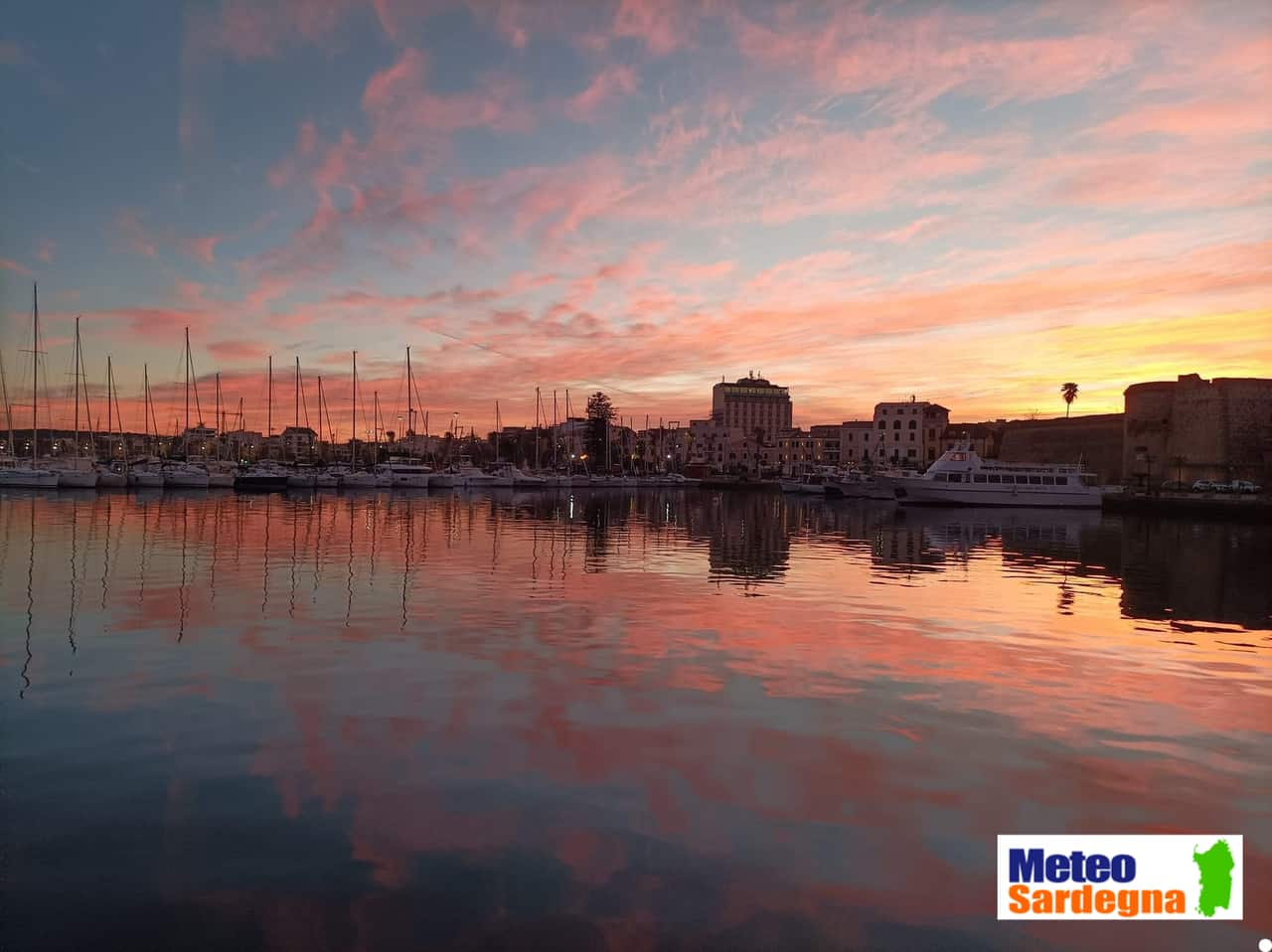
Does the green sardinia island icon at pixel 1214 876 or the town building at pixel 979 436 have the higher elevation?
the town building at pixel 979 436

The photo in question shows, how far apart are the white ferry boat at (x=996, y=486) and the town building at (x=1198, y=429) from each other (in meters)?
Result: 10.6

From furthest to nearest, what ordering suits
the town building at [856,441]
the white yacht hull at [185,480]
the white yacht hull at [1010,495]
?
the town building at [856,441] → the white yacht hull at [185,480] → the white yacht hull at [1010,495]

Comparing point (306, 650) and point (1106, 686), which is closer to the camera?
point (1106, 686)

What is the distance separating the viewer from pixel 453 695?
34.9 ft

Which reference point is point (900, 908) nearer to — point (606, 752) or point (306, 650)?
point (606, 752)

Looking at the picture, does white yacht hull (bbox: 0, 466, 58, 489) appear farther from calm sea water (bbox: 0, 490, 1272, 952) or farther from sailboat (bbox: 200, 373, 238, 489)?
calm sea water (bbox: 0, 490, 1272, 952)

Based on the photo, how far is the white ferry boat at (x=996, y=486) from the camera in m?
79.6

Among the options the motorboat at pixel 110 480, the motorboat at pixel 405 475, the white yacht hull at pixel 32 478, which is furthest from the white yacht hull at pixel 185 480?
the motorboat at pixel 405 475

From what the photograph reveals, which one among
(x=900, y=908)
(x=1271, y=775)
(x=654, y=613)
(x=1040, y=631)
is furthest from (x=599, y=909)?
(x=1040, y=631)

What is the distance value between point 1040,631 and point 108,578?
22.0 meters

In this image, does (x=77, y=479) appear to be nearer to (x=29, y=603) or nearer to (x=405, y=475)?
(x=405, y=475)

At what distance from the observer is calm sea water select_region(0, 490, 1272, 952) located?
5559 mm

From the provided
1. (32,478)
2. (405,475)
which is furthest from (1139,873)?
(405,475)

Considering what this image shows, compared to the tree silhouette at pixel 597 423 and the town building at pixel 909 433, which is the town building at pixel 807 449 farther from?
the tree silhouette at pixel 597 423
